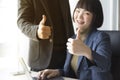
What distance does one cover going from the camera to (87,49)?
1.14 meters

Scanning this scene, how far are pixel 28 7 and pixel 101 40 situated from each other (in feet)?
1.60

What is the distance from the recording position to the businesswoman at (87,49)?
1.17 meters

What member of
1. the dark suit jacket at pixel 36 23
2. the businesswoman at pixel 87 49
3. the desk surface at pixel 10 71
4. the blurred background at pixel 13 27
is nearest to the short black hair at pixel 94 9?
the businesswoman at pixel 87 49

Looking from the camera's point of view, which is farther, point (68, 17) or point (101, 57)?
point (68, 17)

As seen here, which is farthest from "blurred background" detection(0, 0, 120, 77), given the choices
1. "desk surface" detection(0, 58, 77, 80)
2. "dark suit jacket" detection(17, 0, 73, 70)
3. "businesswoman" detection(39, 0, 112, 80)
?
"businesswoman" detection(39, 0, 112, 80)

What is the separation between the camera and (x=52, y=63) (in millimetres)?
1510

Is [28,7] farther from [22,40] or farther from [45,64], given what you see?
[22,40]

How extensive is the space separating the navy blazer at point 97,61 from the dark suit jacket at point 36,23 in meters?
0.18

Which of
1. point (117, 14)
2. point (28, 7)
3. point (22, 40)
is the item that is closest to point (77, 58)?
point (28, 7)

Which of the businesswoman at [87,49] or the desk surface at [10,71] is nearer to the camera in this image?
the businesswoman at [87,49]

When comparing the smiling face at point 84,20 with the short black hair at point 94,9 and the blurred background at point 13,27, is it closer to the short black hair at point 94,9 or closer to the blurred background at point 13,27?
the short black hair at point 94,9

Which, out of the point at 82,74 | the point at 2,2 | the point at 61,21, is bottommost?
the point at 82,74

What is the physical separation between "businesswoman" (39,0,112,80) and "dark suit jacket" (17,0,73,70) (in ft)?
0.42

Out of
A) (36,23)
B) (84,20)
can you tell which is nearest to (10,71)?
(36,23)
